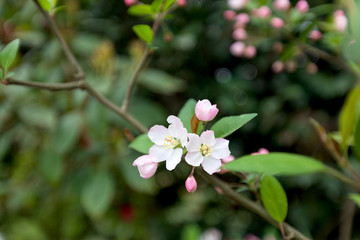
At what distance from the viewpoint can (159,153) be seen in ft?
1.55

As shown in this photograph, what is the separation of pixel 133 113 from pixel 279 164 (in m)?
1.22

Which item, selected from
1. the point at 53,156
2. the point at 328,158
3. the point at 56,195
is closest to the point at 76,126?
the point at 53,156

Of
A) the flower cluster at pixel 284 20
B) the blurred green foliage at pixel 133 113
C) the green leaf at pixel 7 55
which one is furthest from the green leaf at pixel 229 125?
the blurred green foliage at pixel 133 113

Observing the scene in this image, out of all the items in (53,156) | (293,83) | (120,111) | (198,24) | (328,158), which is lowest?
(328,158)

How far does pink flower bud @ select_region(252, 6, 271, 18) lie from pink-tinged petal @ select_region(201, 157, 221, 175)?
71 cm

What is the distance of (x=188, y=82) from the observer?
69.4 inches

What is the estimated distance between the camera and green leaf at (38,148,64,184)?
1466 mm

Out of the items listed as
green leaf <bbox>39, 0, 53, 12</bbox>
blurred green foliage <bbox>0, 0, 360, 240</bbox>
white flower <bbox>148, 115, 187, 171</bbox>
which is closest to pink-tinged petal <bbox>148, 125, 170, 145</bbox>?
white flower <bbox>148, 115, 187, 171</bbox>

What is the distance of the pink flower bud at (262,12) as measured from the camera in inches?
40.6

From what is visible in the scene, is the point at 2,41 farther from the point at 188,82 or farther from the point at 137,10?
the point at 137,10

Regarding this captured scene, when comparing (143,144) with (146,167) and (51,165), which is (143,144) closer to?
(146,167)

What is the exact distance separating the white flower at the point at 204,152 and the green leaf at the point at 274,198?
0.07m

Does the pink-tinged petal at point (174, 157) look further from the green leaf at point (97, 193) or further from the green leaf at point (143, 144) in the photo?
the green leaf at point (97, 193)

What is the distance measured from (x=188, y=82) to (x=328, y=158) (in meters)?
0.71
